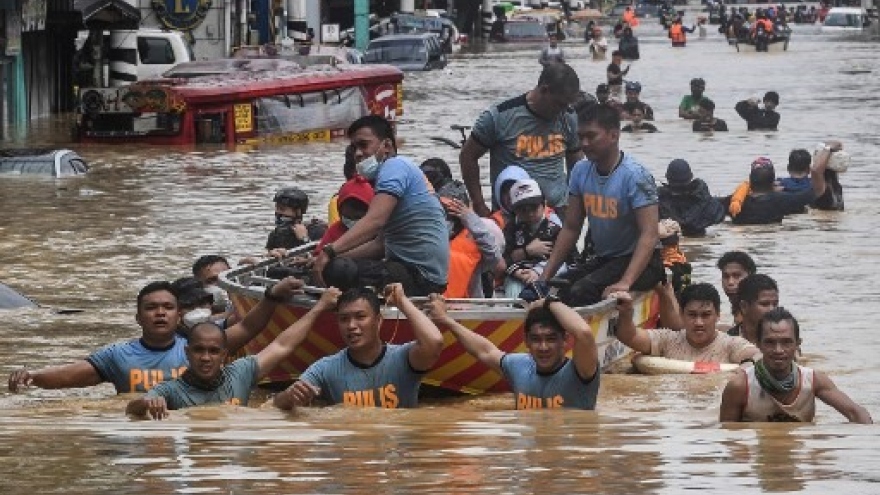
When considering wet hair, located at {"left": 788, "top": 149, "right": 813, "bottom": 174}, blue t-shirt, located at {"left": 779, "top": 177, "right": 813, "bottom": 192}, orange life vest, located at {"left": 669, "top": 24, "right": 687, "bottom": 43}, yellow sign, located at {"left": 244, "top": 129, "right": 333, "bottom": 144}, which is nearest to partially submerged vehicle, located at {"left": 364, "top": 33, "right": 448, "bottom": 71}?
orange life vest, located at {"left": 669, "top": 24, "right": 687, "bottom": 43}

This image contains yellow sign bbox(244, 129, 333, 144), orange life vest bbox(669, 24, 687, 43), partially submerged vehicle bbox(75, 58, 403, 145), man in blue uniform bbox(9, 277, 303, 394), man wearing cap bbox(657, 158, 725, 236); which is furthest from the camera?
orange life vest bbox(669, 24, 687, 43)

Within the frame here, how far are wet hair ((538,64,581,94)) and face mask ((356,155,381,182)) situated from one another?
2.23 m

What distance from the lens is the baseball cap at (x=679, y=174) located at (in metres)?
20.7

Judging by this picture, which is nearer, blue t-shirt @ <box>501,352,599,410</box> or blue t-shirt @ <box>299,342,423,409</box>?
blue t-shirt @ <box>501,352,599,410</box>

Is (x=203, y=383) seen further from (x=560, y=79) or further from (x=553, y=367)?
(x=560, y=79)

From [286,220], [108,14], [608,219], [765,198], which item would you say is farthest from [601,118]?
[108,14]

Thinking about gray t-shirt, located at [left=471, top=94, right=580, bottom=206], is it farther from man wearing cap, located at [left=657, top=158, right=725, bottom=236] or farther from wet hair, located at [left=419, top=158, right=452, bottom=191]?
man wearing cap, located at [left=657, top=158, right=725, bottom=236]

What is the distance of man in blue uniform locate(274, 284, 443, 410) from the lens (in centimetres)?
1085

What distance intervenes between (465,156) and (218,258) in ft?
5.63

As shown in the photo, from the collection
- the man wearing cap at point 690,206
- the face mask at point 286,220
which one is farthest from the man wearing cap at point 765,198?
the face mask at point 286,220

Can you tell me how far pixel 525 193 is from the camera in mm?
13906

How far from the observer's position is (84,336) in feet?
51.0

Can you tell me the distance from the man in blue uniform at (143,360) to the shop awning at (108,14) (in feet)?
87.4

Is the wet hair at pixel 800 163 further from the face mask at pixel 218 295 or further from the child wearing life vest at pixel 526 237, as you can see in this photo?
the face mask at pixel 218 295
